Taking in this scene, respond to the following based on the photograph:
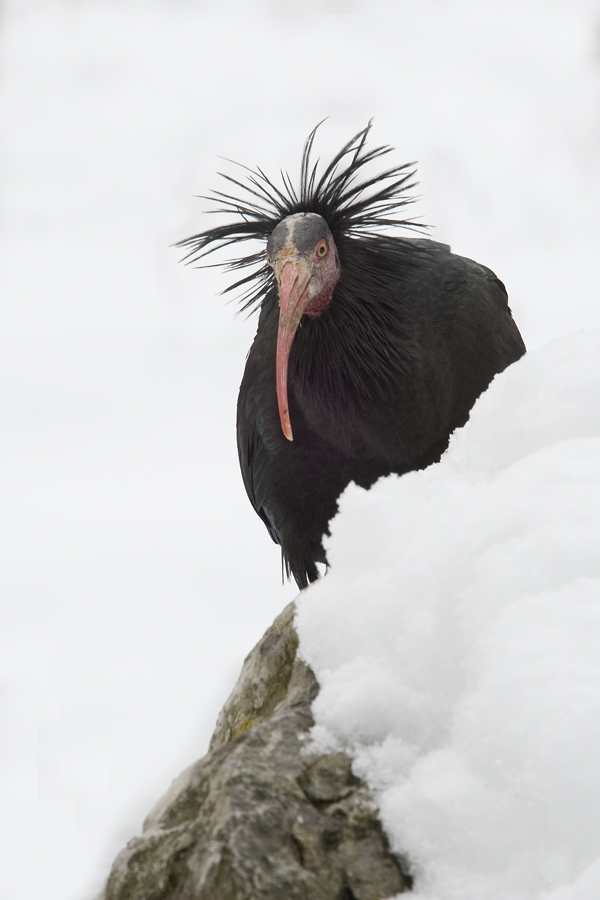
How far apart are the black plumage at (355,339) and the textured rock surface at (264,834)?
1881 millimetres

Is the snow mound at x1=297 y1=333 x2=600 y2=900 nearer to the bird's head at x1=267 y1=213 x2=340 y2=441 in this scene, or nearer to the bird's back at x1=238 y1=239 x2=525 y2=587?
the bird's head at x1=267 y1=213 x2=340 y2=441

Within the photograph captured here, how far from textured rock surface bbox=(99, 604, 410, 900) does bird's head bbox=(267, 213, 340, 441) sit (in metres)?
1.72

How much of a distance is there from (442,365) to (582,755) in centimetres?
224

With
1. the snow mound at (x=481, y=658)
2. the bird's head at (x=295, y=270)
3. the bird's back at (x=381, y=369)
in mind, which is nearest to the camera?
the snow mound at (x=481, y=658)

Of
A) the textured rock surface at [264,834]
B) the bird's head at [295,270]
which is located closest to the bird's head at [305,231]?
the bird's head at [295,270]

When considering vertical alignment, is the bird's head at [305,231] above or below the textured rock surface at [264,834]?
above

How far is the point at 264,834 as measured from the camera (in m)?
0.91

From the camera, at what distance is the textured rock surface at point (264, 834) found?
2.93ft

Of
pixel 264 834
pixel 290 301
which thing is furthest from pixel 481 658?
pixel 290 301

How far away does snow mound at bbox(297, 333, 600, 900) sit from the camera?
87 centimetres

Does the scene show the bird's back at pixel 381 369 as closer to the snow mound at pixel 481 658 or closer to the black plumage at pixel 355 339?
the black plumage at pixel 355 339

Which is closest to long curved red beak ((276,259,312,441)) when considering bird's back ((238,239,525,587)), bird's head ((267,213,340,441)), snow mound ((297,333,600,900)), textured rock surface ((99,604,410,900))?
bird's head ((267,213,340,441))

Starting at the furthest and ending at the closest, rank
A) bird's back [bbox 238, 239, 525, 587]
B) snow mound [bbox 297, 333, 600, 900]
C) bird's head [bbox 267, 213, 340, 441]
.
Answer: bird's back [bbox 238, 239, 525, 587]
bird's head [bbox 267, 213, 340, 441]
snow mound [bbox 297, 333, 600, 900]

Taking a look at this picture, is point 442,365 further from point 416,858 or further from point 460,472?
point 416,858
